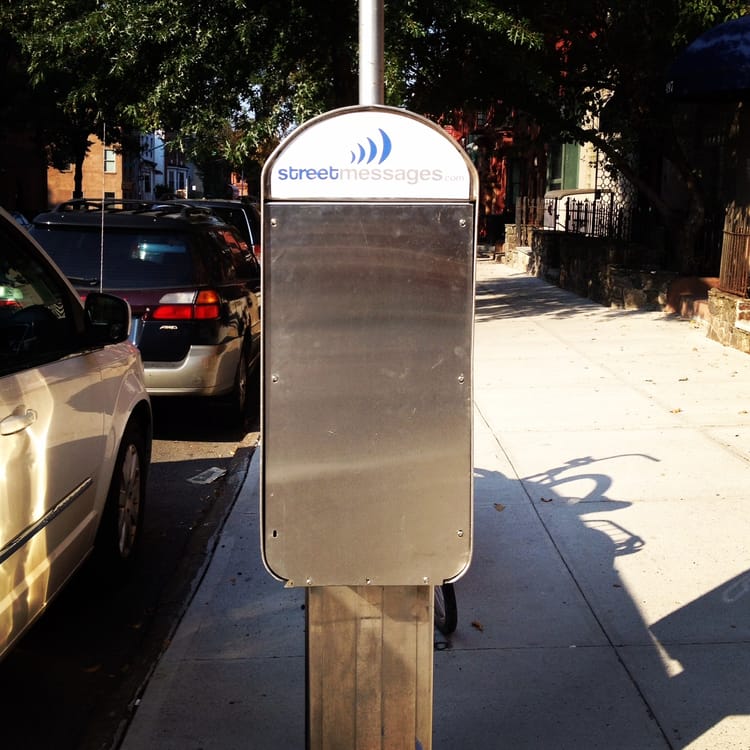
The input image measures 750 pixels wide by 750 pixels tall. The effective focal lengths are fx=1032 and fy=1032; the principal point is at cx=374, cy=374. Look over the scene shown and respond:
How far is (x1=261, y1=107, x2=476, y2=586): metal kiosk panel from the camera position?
2.57 metres

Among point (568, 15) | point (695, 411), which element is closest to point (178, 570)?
point (695, 411)

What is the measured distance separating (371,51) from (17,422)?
1818 mm

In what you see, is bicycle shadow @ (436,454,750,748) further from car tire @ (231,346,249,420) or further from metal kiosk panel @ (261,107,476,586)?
car tire @ (231,346,249,420)

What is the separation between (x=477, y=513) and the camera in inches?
233

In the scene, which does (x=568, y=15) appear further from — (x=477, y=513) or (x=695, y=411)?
(x=477, y=513)

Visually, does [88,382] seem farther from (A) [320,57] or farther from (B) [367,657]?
(A) [320,57]

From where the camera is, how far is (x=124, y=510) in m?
5.05

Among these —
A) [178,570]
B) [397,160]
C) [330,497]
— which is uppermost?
[397,160]

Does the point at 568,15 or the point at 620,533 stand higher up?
the point at 568,15

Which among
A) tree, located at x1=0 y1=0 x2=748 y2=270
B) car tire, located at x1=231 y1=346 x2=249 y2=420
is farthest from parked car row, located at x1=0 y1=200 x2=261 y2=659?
tree, located at x1=0 y1=0 x2=748 y2=270

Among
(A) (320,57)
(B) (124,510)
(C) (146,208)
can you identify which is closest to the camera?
(B) (124,510)

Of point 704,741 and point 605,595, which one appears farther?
point 605,595

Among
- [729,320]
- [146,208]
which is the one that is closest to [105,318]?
[146,208]

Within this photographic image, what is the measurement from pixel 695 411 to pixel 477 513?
3.24 metres
